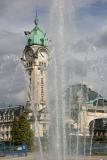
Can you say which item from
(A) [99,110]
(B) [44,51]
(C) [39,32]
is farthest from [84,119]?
(C) [39,32]

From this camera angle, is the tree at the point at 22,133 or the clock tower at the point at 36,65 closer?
the tree at the point at 22,133

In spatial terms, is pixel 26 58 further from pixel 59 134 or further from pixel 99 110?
pixel 59 134

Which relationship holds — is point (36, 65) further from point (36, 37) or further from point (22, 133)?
point (22, 133)

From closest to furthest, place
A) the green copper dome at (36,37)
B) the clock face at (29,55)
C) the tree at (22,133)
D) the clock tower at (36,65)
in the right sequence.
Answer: the tree at (22,133), the clock tower at (36,65), the clock face at (29,55), the green copper dome at (36,37)

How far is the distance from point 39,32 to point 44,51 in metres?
9.64

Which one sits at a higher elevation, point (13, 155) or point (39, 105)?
point (39, 105)

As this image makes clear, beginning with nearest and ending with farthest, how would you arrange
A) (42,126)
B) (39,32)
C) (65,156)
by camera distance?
(65,156) → (42,126) → (39,32)

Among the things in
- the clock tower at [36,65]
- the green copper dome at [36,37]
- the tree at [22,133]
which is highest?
the green copper dome at [36,37]

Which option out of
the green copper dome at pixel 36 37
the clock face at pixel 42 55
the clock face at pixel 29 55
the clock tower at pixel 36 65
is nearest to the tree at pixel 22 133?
the clock tower at pixel 36 65

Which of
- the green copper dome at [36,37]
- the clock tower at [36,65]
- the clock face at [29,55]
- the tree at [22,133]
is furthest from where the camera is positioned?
the green copper dome at [36,37]

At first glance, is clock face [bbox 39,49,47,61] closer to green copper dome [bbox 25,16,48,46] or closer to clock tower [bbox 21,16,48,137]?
clock tower [bbox 21,16,48,137]

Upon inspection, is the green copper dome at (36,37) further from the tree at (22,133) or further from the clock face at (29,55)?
the tree at (22,133)

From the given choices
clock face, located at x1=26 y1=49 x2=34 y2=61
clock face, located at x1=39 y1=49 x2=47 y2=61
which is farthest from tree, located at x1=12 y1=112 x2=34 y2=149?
clock face, located at x1=26 y1=49 x2=34 y2=61

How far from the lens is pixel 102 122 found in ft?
403
